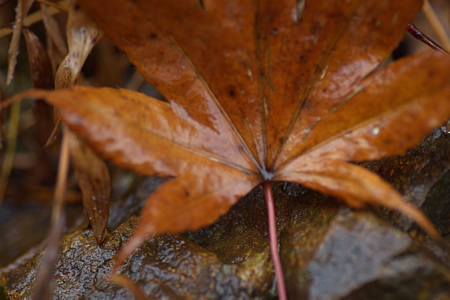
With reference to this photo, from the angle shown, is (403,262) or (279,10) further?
(279,10)

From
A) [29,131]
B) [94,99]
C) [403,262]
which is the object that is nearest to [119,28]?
[94,99]

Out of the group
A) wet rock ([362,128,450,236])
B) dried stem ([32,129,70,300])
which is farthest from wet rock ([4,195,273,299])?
wet rock ([362,128,450,236])

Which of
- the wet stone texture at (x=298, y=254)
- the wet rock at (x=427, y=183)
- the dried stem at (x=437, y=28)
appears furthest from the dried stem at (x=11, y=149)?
the dried stem at (x=437, y=28)

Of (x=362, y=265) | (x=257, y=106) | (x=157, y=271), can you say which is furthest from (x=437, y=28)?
(x=157, y=271)

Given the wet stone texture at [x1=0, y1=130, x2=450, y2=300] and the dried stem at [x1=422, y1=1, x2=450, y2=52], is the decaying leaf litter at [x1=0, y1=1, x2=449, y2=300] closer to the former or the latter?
the wet stone texture at [x1=0, y1=130, x2=450, y2=300]

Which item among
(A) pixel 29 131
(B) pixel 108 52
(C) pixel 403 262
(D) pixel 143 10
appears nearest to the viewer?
(C) pixel 403 262

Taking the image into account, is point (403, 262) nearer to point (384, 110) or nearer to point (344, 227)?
point (344, 227)

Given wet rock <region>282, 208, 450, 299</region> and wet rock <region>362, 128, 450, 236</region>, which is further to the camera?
wet rock <region>362, 128, 450, 236</region>

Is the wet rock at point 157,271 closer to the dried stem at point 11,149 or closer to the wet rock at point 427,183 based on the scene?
the wet rock at point 427,183
